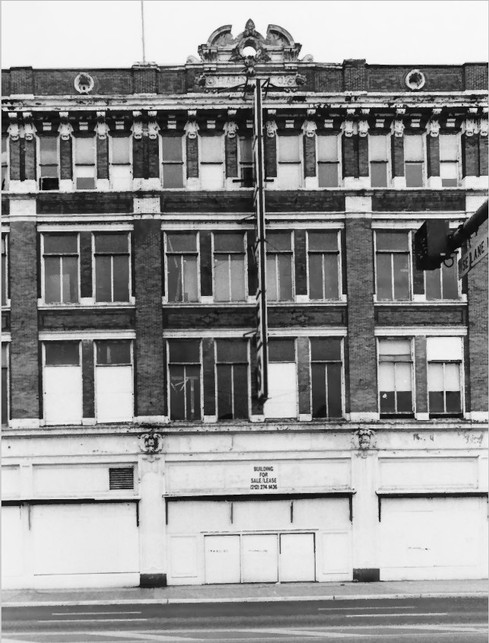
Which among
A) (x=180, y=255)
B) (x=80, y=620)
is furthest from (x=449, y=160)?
(x=80, y=620)

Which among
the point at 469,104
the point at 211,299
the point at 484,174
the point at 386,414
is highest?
the point at 469,104

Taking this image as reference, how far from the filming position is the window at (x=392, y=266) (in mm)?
30109

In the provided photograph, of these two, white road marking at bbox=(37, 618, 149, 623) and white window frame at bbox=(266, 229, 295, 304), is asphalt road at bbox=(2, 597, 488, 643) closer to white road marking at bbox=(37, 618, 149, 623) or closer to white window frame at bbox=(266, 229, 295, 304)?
white road marking at bbox=(37, 618, 149, 623)

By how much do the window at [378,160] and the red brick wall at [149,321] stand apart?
6994 millimetres

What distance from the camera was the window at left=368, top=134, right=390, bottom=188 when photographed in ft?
99.8

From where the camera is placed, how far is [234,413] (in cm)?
2959

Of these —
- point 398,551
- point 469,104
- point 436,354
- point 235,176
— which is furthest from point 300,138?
point 398,551

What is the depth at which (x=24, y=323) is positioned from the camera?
29.4 meters

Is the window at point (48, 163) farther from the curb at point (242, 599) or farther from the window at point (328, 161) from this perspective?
the curb at point (242, 599)

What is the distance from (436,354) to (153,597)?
11.3 m

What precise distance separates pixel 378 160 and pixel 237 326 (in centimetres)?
690

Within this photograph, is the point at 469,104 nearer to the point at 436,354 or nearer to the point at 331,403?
the point at 436,354

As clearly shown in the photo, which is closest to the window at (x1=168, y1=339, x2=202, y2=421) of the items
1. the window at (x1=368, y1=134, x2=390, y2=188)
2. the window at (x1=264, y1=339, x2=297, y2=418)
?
the window at (x1=264, y1=339, x2=297, y2=418)

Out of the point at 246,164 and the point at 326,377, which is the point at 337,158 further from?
the point at 326,377
